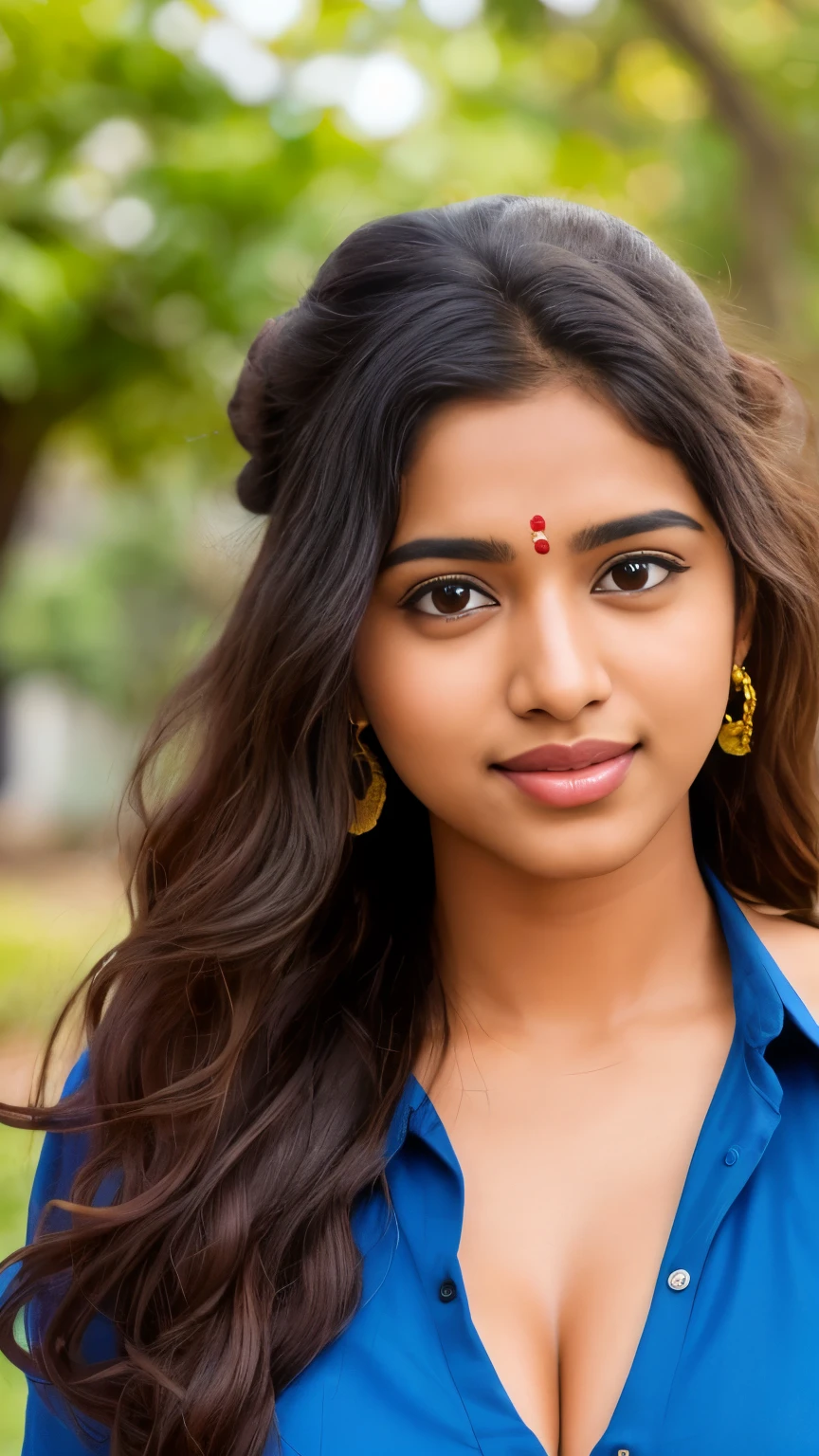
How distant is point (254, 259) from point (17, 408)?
6.40ft

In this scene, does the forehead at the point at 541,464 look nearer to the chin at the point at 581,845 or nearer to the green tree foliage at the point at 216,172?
the chin at the point at 581,845

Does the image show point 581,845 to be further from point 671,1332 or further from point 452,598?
point 671,1332

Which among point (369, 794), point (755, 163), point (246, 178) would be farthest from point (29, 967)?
point (369, 794)

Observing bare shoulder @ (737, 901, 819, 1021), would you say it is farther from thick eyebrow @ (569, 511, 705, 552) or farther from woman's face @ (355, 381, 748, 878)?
thick eyebrow @ (569, 511, 705, 552)

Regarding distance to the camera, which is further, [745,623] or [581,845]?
[745,623]

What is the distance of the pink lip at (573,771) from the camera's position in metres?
1.62

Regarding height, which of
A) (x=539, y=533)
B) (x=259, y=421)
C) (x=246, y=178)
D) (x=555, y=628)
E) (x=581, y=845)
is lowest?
(x=581, y=845)

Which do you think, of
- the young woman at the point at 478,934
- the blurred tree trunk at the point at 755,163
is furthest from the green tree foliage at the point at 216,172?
the young woman at the point at 478,934

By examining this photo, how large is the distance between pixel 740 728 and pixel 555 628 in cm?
42

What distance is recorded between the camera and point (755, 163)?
6.94 meters

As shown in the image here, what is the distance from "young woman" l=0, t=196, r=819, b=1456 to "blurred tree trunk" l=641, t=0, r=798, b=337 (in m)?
5.11

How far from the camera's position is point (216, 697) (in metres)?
2.06

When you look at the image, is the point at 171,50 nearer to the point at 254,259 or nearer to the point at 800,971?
the point at 254,259

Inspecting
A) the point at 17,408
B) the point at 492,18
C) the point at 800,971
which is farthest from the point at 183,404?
the point at 800,971
